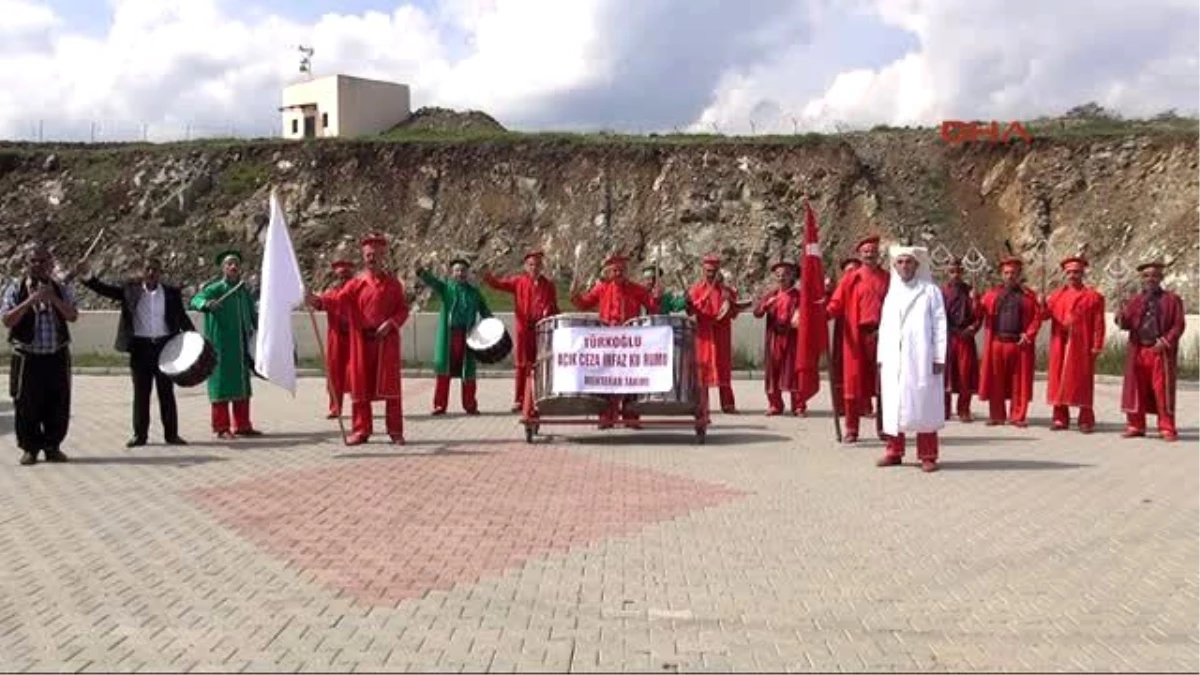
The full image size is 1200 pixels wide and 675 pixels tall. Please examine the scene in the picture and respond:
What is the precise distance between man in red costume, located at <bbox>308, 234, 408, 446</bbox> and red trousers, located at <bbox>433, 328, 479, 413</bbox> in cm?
310

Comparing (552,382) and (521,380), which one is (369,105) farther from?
(552,382)

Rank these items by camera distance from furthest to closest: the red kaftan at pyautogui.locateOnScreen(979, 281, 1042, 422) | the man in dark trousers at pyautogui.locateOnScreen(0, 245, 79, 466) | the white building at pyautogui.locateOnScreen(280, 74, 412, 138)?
the white building at pyautogui.locateOnScreen(280, 74, 412, 138), the red kaftan at pyautogui.locateOnScreen(979, 281, 1042, 422), the man in dark trousers at pyautogui.locateOnScreen(0, 245, 79, 466)

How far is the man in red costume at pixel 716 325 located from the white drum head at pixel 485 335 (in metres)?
2.43

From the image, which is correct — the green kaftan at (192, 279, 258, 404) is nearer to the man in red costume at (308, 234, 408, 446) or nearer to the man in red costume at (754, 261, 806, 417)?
the man in red costume at (308, 234, 408, 446)

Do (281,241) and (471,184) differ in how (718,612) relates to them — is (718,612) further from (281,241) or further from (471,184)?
(471,184)

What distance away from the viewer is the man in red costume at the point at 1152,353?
13367mm

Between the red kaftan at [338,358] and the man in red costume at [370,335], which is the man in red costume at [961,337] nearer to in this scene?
the man in red costume at [370,335]

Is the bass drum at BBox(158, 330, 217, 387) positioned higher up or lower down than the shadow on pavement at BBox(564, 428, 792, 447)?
higher up

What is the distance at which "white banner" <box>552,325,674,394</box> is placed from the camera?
Result: 12.9 metres

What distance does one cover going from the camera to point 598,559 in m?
7.48

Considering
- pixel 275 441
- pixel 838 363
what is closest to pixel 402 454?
pixel 275 441

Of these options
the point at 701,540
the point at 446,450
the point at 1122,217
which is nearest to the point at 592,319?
the point at 446,450

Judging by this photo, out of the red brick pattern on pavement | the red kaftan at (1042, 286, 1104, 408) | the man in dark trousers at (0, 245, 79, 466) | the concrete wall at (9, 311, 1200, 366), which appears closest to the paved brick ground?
the red brick pattern on pavement

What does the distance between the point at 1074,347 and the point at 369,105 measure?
4533cm
